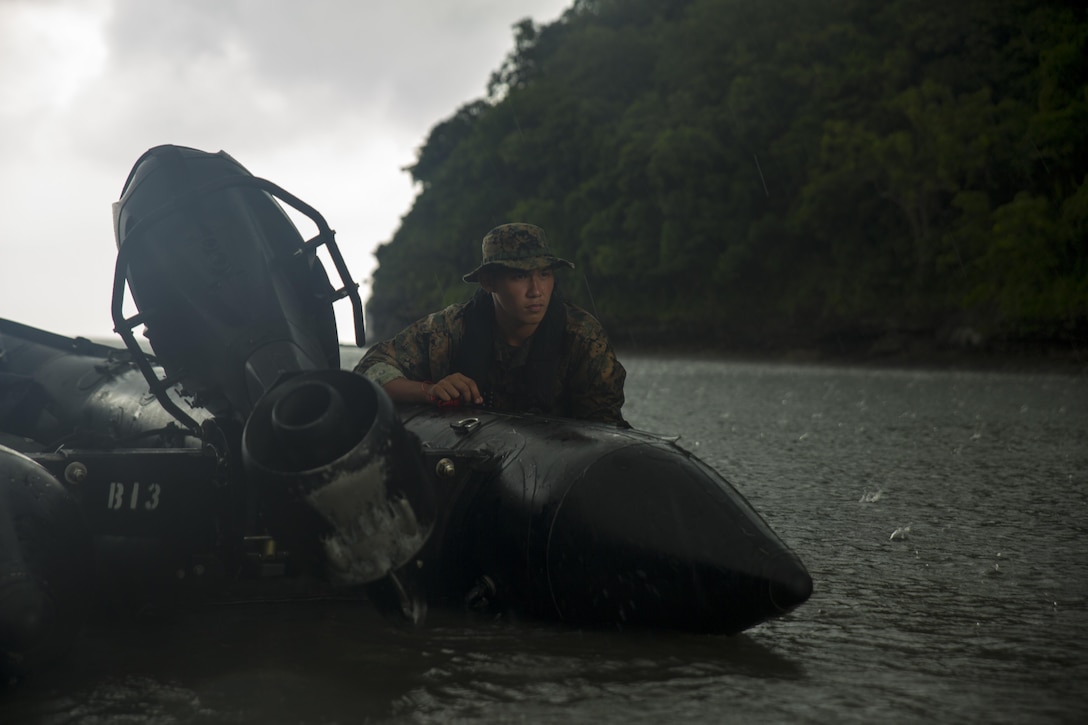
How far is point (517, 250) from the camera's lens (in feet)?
18.9

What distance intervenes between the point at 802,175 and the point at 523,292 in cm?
5423

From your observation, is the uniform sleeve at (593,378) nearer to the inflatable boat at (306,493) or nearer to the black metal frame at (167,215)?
the inflatable boat at (306,493)

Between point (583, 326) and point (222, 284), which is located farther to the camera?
point (583, 326)

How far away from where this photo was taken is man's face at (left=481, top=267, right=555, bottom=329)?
571 cm

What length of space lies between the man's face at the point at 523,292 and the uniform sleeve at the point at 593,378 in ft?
0.85

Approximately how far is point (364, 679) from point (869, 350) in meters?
44.0

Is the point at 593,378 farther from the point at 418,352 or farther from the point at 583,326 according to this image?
the point at 418,352

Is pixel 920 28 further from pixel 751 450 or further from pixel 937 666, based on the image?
pixel 937 666

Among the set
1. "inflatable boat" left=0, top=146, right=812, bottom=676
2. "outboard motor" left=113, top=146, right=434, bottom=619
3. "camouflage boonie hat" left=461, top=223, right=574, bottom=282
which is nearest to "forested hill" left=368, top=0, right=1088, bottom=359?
"camouflage boonie hat" left=461, top=223, right=574, bottom=282

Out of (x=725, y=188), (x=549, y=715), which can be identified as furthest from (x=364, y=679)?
(x=725, y=188)

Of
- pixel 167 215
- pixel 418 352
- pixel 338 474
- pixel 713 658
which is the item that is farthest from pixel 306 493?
pixel 167 215

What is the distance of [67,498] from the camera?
4441 mm

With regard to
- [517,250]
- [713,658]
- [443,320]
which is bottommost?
[713,658]

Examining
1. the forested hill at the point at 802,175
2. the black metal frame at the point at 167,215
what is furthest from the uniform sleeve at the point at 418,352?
the forested hill at the point at 802,175
